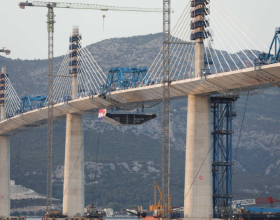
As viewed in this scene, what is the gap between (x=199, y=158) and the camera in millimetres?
103312

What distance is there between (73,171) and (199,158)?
4892 cm

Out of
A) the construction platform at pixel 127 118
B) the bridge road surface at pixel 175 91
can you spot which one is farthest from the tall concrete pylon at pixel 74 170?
the construction platform at pixel 127 118

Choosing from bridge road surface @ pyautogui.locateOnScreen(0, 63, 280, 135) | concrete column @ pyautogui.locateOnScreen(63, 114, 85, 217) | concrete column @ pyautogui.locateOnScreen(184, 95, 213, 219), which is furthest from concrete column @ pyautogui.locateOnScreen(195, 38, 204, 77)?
concrete column @ pyautogui.locateOnScreen(63, 114, 85, 217)

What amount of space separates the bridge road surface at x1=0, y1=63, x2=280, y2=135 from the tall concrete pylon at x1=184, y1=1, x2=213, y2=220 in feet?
11.0

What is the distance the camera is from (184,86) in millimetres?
102188

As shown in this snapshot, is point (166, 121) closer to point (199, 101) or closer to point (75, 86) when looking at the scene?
point (199, 101)

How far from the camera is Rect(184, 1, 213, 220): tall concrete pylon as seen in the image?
102750mm

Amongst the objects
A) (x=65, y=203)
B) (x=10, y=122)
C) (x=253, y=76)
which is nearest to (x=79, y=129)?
(x=65, y=203)

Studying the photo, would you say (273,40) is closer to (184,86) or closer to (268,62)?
(268,62)

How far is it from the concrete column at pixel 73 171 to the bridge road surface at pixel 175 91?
15.6 feet

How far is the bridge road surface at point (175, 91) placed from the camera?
8800 cm

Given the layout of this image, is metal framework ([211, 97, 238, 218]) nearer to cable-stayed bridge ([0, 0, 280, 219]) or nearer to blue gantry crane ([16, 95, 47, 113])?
cable-stayed bridge ([0, 0, 280, 219])

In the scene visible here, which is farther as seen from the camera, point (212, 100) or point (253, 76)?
point (212, 100)

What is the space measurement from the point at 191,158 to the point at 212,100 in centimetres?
1165
